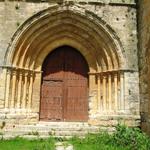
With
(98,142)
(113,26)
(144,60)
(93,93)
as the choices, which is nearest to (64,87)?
(93,93)

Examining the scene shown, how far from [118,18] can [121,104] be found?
105 inches

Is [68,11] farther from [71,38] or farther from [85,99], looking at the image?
[85,99]

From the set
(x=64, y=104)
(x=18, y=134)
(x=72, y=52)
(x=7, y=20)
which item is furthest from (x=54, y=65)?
(x=18, y=134)

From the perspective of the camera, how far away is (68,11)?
350 inches

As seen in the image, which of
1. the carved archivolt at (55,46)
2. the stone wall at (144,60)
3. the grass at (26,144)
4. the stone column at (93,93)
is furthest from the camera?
the stone column at (93,93)

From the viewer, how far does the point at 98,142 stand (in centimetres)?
703

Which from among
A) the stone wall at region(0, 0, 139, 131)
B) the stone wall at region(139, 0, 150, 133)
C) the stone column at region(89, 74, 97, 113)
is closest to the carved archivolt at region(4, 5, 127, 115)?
the stone column at region(89, 74, 97, 113)

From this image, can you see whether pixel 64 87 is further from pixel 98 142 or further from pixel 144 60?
pixel 98 142

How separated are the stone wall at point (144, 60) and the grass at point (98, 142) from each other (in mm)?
A: 784

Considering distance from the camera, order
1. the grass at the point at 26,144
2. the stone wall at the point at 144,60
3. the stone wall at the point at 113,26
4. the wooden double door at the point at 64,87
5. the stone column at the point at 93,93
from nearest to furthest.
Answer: the grass at the point at 26,144
the stone wall at the point at 144,60
the stone wall at the point at 113,26
the stone column at the point at 93,93
the wooden double door at the point at 64,87

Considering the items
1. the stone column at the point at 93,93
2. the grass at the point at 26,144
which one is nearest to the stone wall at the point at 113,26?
the stone column at the point at 93,93

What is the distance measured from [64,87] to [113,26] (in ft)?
8.25

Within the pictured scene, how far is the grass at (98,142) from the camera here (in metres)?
6.45

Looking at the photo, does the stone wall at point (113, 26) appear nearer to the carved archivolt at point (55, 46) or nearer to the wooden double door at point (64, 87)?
the carved archivolt at point (55, 46)
